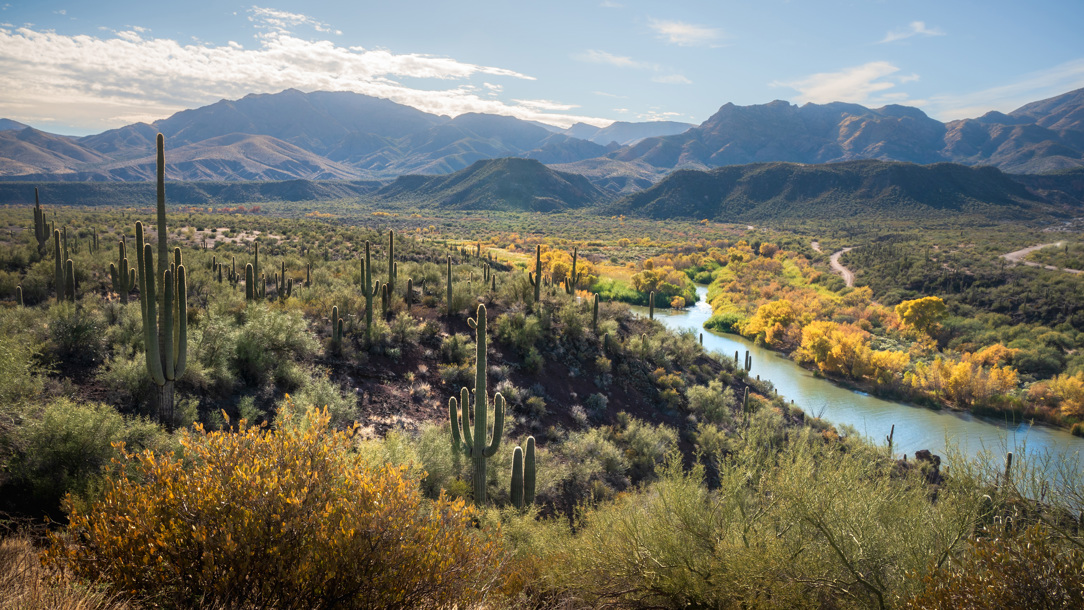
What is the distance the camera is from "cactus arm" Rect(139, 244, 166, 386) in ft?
27.8

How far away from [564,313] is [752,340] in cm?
2066

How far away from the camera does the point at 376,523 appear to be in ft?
17.0

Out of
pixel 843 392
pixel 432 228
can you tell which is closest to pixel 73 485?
pixel 843 392

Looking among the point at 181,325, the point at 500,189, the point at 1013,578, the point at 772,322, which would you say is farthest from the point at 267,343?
the point at 500,189

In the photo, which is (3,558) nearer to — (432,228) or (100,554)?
(100,554)

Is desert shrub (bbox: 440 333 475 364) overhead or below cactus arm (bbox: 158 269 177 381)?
below

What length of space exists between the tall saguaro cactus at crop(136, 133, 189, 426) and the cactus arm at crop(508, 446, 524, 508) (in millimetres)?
6157

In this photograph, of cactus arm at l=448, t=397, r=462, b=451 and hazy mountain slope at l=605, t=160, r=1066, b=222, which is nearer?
cactus arm at l=448, t=397, r=462, b=451

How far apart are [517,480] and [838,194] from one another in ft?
409

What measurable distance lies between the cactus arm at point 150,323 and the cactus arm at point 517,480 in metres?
6.35

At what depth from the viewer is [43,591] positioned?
425cm

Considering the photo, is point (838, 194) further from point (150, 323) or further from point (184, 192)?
point (184, 192)

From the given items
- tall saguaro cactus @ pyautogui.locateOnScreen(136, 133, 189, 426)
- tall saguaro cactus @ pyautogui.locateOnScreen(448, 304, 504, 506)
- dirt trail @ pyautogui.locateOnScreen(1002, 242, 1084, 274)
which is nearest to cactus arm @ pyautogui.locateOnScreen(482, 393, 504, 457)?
tall saguaro cactus @ pyautogui.locateOnScreen(448, 304, 504, 506)

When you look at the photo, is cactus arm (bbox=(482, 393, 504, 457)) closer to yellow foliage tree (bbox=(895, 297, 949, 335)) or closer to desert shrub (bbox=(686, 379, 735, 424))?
desert shrub (bbox=(686, 379, 735, 424))
